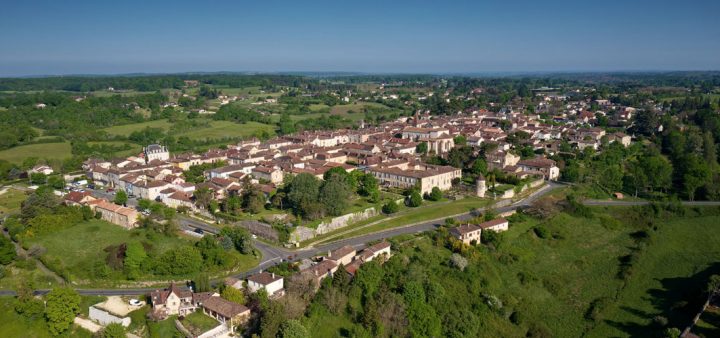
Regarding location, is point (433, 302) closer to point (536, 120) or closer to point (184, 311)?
point (184, 311)

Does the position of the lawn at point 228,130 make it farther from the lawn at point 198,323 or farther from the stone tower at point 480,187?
the lawn at point 198,323

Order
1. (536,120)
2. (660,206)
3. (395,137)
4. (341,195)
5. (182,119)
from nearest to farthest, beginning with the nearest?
(341,195)
(660,206)
(395,137)
(536,120)
(182,119)

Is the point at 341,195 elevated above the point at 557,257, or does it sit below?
above

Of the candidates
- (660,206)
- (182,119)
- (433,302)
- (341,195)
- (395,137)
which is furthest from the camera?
(182,119)

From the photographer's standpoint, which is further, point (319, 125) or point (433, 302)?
point (319, 125)

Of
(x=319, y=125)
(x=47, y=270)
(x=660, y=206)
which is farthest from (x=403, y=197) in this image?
(x=319, y=125)

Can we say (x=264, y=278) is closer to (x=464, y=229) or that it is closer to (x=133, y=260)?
(x=133, y=260)

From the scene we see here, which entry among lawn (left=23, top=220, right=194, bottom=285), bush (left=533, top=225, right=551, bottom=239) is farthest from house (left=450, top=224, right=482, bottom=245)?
lawn (left=23, top=220, right=194, bottom=285)
